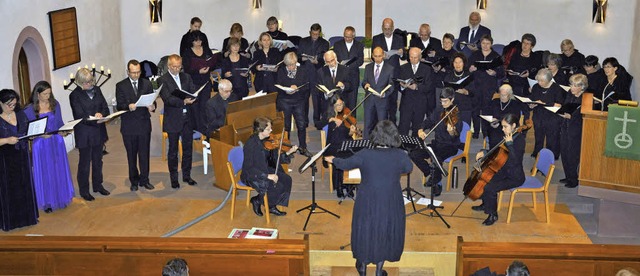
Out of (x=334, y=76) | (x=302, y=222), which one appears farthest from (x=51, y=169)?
(x=334, y=76)

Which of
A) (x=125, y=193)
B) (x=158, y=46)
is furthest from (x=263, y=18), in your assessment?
(x=125, y=193)

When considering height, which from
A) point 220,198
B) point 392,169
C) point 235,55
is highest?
point 235,55

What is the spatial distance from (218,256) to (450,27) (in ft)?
40.5

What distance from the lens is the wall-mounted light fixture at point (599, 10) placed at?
14.5m

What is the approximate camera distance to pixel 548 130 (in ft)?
35.4

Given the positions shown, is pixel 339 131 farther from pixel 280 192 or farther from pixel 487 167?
pixel 487 167

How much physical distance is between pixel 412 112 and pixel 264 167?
3319mm

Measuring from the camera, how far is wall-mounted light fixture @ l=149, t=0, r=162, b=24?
49.0ft

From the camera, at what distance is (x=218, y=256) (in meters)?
6.60

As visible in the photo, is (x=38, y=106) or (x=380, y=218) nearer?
(x=380, y=218)

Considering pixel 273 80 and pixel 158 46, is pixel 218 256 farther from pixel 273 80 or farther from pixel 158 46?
pixel 158 46

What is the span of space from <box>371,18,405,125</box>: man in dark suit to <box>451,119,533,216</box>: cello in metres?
3.28

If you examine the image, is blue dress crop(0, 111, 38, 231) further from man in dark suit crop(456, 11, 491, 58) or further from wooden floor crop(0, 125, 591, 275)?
man in dark suit crop(456, 11, 491, 58)

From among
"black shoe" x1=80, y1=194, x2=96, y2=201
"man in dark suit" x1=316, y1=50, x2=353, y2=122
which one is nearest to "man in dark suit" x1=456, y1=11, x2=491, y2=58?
"man in dark suit" x1=316, y1=50, x2=353, y2=122
